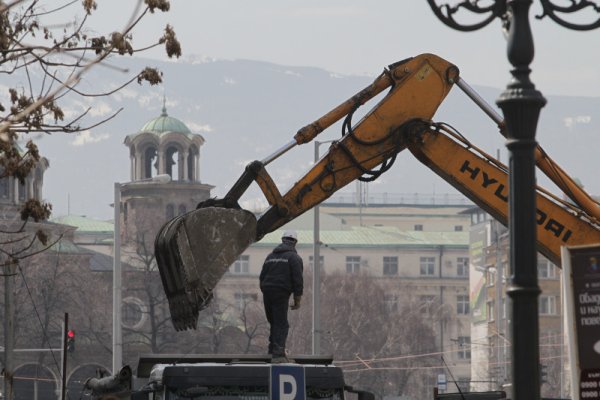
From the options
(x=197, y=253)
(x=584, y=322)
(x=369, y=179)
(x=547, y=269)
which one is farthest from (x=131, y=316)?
(x=584, y=322)

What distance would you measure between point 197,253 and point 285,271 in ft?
3.49

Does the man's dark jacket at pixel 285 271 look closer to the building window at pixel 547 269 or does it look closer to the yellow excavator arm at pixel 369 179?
the yellow excavator arm at pixel 369 179

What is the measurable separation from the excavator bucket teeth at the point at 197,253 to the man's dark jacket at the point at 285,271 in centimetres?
59

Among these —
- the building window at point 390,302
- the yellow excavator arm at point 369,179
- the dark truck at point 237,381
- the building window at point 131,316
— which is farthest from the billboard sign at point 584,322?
the building window at point 390,302

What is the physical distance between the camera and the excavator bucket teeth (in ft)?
77.2

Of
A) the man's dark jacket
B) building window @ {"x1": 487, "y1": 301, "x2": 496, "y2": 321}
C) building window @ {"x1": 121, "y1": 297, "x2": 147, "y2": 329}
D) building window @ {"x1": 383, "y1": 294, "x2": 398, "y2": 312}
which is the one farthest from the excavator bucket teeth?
building window @ {"x1": 383, "y1": 294, "x2": 398, "y2": 312}

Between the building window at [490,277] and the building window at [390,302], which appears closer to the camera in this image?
the building window at [490,277]

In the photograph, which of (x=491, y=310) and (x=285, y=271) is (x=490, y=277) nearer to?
(x=491, y=310)

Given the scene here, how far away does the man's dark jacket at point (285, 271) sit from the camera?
23094 mm

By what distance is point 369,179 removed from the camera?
25.0m

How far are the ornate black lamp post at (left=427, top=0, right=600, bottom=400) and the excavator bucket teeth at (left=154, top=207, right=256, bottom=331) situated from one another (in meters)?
9.55

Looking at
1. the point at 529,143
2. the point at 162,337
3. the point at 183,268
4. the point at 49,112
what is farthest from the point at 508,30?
the point at 162,337

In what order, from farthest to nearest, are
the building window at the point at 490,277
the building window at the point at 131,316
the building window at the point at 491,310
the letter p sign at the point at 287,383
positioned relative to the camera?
the building window at the point at 491,310 < the building window at the point at 490,277 < the building window at the point at 131,316 < the letter p sign at the point at 287,383

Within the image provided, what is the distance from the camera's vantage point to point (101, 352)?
13238cm
